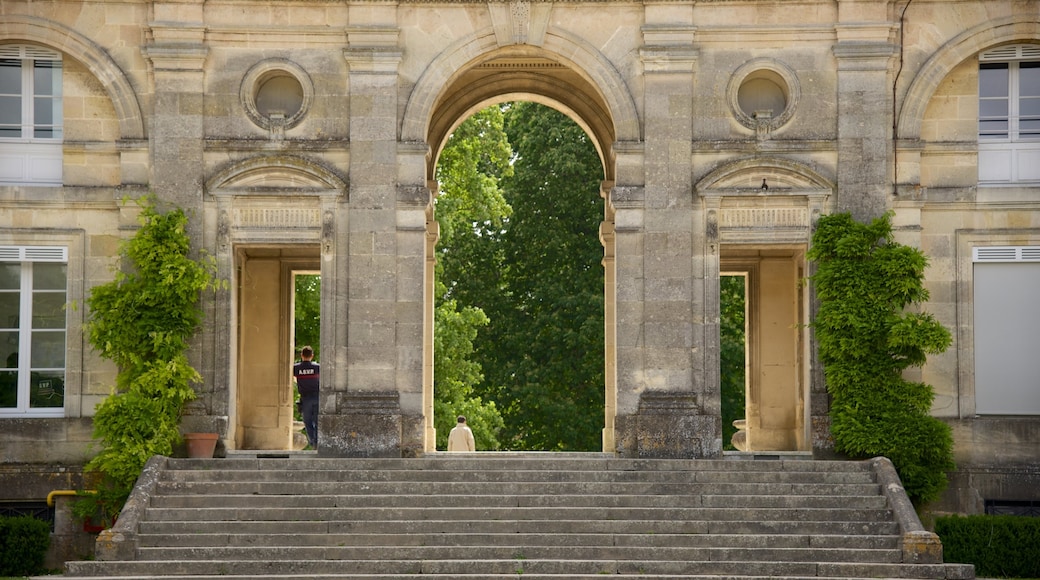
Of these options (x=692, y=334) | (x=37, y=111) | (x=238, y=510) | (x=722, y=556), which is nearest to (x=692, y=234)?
(x=692, y=334)

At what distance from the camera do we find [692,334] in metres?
21.7

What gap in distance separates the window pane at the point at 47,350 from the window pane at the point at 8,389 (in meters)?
0.33

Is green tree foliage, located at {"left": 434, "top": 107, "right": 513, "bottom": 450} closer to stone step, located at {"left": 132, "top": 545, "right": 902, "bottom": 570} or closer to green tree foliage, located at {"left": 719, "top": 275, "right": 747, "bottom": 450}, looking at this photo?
green tree foliage, located at {"left": 719, "top": 275, "right": 747, "bottom": 450}

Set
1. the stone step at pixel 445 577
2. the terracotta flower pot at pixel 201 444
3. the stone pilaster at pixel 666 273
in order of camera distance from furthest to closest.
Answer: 1. the stone pilaster at pixel 666 273
2. the terracotta flower pot at pixel 201 444
3. the stone step at pixel 445 577

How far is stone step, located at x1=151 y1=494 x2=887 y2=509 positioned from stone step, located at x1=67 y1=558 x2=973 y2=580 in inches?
54.4

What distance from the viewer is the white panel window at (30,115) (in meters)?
22.3

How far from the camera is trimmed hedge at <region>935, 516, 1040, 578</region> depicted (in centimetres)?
1952

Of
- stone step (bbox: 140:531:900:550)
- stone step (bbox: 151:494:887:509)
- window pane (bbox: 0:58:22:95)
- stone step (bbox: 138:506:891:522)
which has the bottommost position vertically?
stone step (bbox: 140:531:900:550)

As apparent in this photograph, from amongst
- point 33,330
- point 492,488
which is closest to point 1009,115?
point 492,488

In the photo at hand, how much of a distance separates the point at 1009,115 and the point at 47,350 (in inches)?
544

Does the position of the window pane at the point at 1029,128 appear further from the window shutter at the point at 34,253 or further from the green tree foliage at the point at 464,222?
the window shutter at the point at 34,253

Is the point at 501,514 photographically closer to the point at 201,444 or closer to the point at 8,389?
the point at 201,444

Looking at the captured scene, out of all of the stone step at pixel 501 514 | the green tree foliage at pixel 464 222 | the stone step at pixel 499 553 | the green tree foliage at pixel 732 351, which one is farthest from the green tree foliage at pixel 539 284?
the stone step at pixel 499 553

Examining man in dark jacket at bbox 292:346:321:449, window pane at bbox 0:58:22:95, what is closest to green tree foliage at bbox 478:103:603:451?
man in dark jacket at bbox 292:346:321:449
